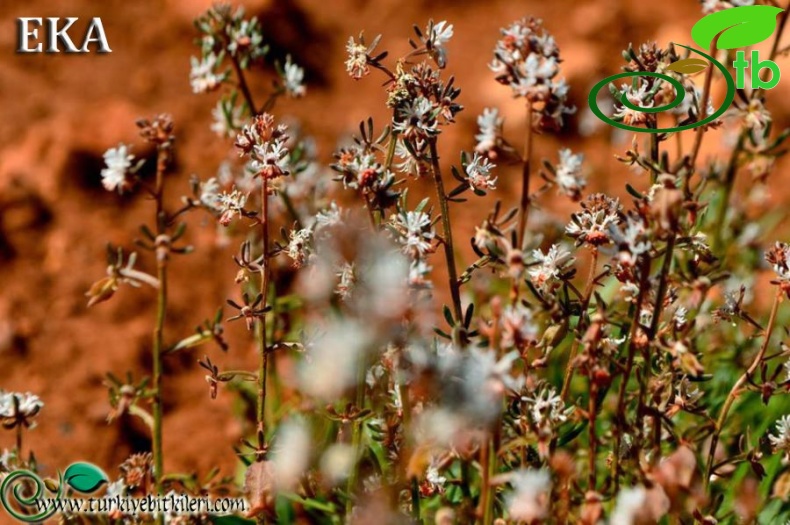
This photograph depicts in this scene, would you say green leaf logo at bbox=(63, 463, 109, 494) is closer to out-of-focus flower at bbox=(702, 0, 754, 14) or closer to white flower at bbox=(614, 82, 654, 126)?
white flower at bbox=(614, 82, 654, 126)

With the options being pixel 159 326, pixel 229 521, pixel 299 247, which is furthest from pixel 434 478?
pixel 229 521

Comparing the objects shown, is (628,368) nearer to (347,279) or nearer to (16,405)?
(347,279)

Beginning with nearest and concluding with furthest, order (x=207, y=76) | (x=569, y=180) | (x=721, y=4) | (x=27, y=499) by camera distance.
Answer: (x=569, y=180) → (x=721, y=4) → (x=27, y=499) → (x=207, y=76)

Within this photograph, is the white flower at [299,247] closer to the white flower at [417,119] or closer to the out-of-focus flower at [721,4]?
the white flower at [417,119]

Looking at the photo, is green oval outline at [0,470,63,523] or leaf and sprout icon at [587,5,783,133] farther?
green oval outline at [0,470,63,523]

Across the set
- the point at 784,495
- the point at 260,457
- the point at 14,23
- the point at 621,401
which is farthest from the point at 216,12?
the point at 14,23

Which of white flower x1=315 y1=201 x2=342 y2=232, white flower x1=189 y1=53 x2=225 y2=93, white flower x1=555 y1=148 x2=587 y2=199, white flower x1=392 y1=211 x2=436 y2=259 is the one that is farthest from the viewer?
white flower x1=189 y1=53 x2=225 y2=93

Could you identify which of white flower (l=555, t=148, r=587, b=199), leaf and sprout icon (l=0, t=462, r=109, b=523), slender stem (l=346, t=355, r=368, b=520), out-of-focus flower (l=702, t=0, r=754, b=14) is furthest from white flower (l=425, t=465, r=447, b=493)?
out-of-focus flower (l=702, t=0, r=754, b=14)
